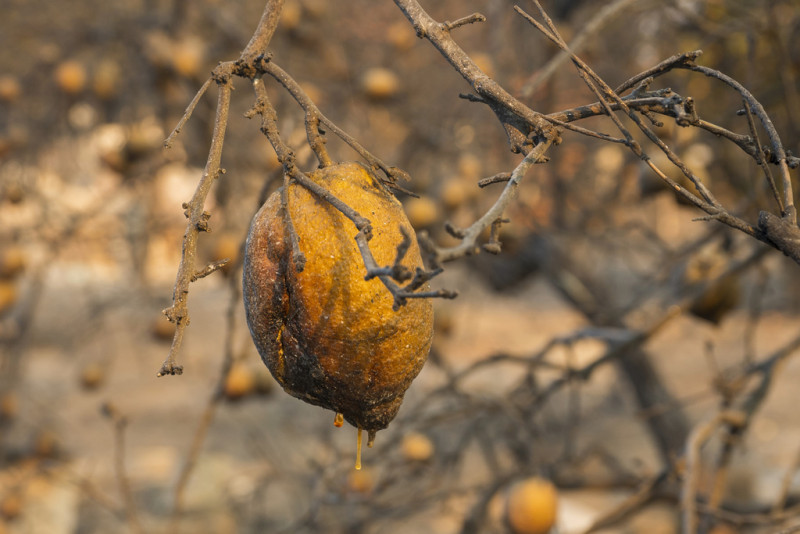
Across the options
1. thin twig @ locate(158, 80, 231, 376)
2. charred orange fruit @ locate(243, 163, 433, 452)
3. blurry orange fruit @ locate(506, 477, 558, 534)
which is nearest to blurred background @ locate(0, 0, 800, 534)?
blurry orange fruit @ locate(506, 477, 558, 534)

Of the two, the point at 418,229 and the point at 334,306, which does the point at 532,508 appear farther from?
the point at 334,306

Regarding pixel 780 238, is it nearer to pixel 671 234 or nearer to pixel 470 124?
pixel 470 124

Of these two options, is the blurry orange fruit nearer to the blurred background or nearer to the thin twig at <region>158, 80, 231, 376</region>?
the blurred background

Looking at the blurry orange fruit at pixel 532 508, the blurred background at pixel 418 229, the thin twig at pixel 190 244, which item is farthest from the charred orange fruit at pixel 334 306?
the blurry orange fruit at pixel 532 508

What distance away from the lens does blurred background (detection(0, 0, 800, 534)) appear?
7.50 ft

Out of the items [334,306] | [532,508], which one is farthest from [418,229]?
[334,306]

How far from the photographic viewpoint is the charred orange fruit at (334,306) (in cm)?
83

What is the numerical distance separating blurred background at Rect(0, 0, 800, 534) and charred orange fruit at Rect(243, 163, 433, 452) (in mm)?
380

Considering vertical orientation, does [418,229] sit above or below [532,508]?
above

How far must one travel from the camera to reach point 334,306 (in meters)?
0.83

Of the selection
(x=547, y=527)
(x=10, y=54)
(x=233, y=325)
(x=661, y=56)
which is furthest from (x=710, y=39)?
(x=10, y=54)

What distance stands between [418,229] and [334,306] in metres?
2.16

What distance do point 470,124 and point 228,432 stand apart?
376cm

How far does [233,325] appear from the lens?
4.86 feet
